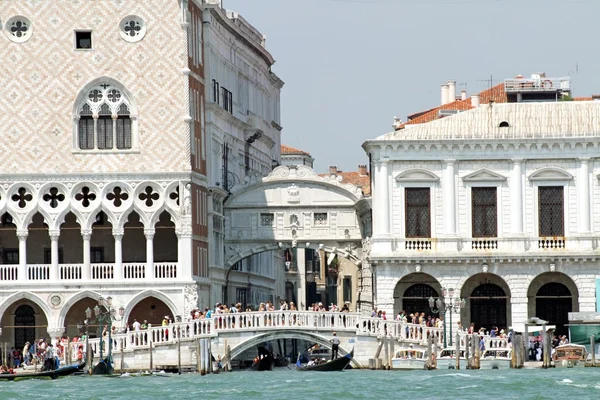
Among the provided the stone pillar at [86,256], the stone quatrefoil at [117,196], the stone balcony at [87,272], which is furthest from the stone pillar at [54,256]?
the stone quatrefoil at [117,196]

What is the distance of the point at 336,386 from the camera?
73.6 m

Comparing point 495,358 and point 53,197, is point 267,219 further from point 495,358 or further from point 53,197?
point 495,358

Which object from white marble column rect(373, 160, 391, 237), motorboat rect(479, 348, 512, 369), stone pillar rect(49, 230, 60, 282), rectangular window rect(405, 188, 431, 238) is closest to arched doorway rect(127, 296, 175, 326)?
stone pillar rect(49, 230, 60, 282)

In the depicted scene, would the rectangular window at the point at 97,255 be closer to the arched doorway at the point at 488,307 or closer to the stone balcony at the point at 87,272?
the stone balcony at the point at 87,272

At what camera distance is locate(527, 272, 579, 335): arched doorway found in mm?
87500

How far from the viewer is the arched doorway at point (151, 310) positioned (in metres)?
87.9

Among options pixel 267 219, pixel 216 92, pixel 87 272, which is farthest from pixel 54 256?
pixel 216 92

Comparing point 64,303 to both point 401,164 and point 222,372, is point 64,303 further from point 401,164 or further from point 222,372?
point 401,164

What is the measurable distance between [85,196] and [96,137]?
6.82 feet

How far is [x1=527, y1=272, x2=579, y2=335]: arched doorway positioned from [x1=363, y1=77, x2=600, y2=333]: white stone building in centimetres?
3

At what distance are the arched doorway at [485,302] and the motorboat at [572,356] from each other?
→ 6504 mm

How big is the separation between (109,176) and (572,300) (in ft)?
53.4

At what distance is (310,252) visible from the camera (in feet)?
456

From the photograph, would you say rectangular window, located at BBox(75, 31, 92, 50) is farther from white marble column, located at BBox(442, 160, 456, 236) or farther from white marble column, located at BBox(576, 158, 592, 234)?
white marble column, located at BBox(576, 158, 592, 234)
